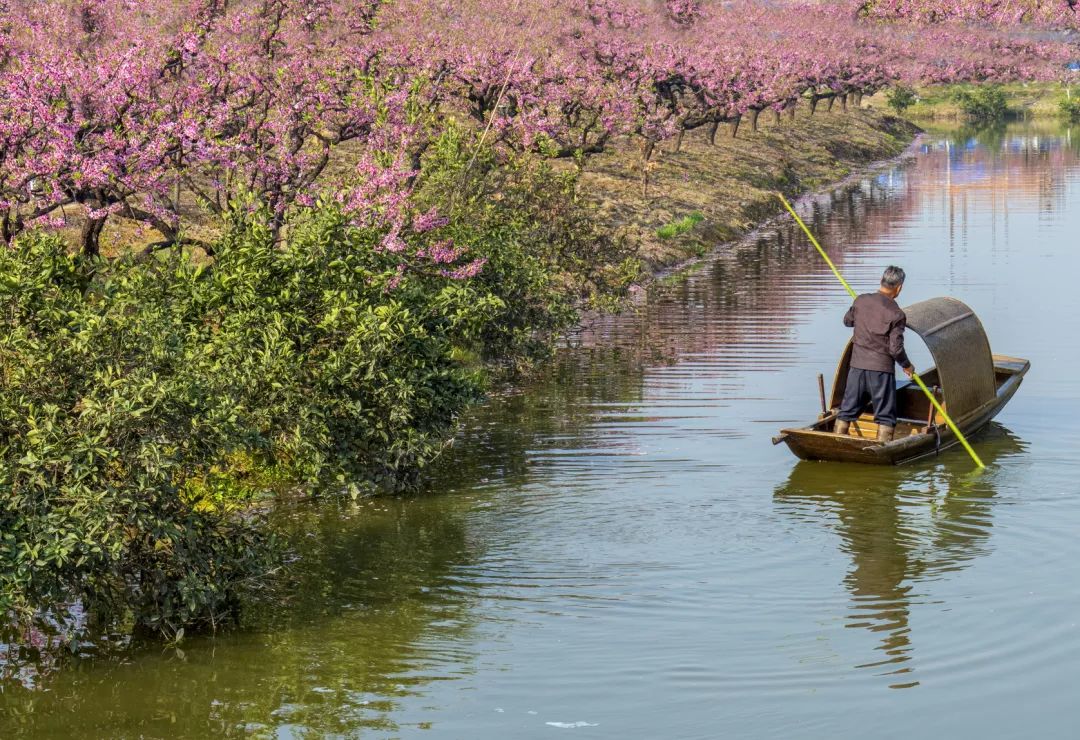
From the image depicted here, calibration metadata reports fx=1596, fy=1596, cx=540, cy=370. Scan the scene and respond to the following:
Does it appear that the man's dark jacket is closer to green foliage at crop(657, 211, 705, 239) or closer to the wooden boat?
the wooden boat

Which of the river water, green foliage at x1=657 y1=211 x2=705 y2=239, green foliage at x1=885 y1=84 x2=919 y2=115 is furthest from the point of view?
green foliage at x1=885 y1=84 x2=919 y2=115

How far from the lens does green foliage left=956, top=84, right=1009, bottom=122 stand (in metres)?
106

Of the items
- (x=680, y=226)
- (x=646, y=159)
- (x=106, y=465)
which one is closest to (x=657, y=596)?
(x=106, y=465)

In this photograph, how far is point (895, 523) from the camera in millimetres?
18734

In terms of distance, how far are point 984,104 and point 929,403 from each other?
87420 millimetres

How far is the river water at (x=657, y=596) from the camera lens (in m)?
13.2

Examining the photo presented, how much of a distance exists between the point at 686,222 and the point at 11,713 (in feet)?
117

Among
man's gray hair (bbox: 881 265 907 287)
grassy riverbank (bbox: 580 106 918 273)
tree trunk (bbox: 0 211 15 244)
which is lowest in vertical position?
man's gray hair (bbox: 881 265 907 287)

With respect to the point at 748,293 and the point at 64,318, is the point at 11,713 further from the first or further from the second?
the point at 748,293

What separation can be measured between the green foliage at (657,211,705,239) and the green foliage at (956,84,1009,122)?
6264cm

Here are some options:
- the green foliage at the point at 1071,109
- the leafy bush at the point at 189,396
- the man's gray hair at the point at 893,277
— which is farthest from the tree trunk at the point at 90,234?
the green foliage at the point at 1071,109

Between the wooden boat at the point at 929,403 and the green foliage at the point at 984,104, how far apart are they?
284ft

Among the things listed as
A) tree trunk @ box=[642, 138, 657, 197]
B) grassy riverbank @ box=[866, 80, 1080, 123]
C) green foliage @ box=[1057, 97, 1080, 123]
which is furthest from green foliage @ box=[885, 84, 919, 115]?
tree trunk @ box=[642, 138, 657, 197]

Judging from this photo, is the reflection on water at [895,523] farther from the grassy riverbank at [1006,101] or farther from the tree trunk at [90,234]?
the grassy riverbank at [1006,101]
